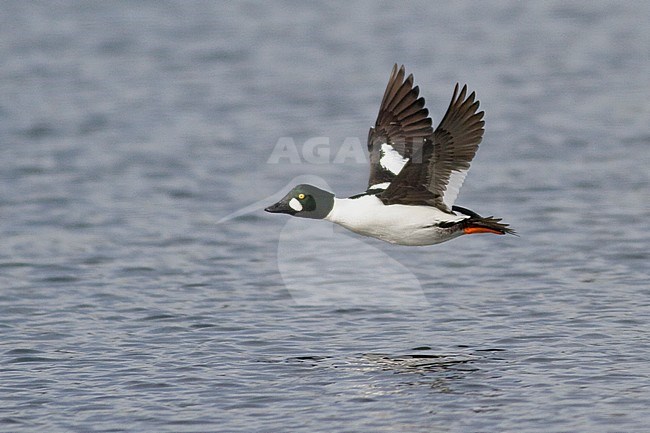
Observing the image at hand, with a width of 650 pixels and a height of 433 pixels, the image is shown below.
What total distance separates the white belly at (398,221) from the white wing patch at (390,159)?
3.00 ft

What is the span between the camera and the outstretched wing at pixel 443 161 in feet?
36.0

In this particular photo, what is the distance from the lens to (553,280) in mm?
13836

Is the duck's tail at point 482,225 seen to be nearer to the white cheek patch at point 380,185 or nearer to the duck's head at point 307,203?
the white cheek patch at point 380,185

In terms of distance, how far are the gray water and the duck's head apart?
4.18 feet

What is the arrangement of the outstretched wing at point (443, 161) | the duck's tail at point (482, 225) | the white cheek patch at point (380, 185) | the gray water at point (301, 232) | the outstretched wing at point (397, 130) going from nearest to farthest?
the gray water at point (301, 232)
the outstretched wing at point (443, 161)
the duck's tail at point (482, 225)
the white cheek patch at point (380, 185)
the outstretched wing at point (397, 130)

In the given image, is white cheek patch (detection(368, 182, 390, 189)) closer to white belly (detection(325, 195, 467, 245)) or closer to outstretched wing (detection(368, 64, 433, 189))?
outstretched wing (detection(368, 64, 433, 189))

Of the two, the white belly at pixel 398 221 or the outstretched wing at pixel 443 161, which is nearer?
the outstretched wing at pixel 443 161

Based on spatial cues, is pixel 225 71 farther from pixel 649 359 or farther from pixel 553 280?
pixel 649 359

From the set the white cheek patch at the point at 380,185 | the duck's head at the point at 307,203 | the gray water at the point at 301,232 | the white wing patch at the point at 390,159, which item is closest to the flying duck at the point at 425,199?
the duck's head at the point at 307,203

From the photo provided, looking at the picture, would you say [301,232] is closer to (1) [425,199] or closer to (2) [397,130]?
(2) [397,130]

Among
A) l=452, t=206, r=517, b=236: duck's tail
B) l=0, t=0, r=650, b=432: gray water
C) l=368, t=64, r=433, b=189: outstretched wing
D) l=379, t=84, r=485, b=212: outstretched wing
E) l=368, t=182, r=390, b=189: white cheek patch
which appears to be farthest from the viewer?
l=368, t=64, r=433, b=189: outstretched wing

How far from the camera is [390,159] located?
12266 millimetres

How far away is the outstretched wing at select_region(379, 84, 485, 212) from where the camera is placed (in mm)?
10969

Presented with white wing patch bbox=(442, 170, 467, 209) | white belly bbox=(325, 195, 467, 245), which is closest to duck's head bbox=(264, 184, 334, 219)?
white belly bbox=(325, 195, 467, 245)
